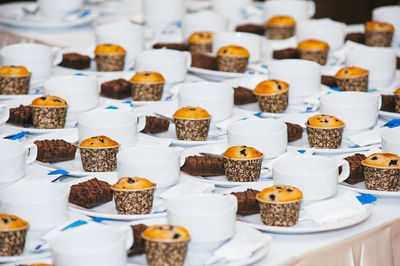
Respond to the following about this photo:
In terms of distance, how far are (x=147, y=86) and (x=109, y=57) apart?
19.7 inches

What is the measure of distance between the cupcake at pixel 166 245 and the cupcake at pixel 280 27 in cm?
273

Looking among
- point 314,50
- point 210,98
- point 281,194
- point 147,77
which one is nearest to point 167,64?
point 147,77

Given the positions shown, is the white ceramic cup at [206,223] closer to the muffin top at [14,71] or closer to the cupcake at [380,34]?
the muffin top at [14,71]

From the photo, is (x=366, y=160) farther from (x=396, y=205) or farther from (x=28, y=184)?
(x=28, y=184)

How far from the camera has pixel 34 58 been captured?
3525mm

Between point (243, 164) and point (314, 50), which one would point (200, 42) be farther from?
point (243, 164)

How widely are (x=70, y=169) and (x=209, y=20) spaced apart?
1.99 m

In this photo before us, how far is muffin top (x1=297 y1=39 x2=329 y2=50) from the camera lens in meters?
3.86

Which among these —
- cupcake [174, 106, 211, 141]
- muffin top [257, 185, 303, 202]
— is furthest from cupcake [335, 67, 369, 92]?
muffin top [257, 185, 303, 202]

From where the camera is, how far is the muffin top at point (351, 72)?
3402mm

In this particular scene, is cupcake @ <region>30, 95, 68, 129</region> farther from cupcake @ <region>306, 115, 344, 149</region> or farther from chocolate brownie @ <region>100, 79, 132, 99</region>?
cupcake @ <region>306, 115, 344, 149</region>

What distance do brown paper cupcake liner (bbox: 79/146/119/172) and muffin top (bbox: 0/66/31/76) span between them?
0.91m

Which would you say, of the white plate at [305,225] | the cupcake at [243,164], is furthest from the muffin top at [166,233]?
the cupcake at [243,164]

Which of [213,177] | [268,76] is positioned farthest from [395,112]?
[213,177]
